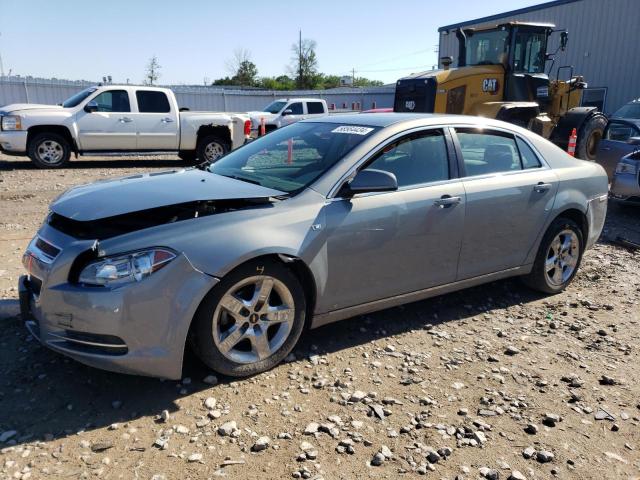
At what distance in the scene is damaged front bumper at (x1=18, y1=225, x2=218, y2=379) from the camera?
2914 mm

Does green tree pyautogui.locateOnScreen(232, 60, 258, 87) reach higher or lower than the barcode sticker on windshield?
higher

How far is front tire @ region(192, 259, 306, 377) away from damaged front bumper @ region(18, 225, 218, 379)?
14cm

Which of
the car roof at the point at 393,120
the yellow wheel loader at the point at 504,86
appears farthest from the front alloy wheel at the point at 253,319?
the yellow wheel loader at the point at 504,86

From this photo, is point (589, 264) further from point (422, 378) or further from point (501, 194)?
point (422, 378)

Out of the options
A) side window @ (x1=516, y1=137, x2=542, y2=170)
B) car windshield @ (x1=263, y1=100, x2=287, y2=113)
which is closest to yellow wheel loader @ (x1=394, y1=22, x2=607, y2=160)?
side window @ (x1=516, y1=137, x2=542, y2=170)

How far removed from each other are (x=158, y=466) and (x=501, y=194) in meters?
3.24

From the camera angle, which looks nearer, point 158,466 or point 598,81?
point 158,466

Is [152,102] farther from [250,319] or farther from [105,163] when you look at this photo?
[250,319]

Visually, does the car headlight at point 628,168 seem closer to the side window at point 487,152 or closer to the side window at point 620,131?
the side window at point 620,131

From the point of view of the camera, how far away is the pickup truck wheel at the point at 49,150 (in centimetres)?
1211

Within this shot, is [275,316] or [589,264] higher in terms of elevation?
[275,316]

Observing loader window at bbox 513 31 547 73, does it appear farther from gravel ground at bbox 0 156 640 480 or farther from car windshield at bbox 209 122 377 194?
car windshield at bbox 209 122 377 194

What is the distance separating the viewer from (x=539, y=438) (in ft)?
9.84

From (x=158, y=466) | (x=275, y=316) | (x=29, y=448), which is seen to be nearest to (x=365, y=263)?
(x=275, y=316)
